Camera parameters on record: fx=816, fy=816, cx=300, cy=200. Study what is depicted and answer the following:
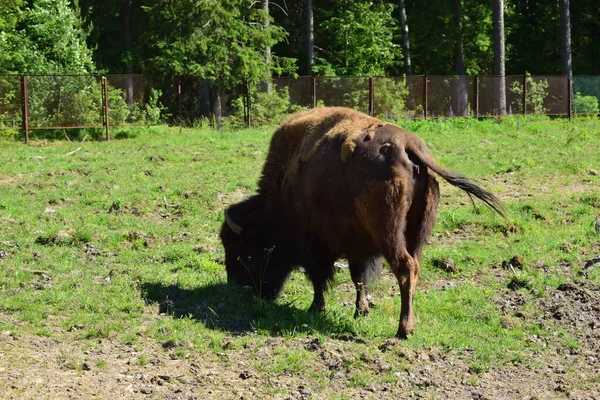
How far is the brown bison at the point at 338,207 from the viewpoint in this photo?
7.21 m

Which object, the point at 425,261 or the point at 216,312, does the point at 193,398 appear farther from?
the point at 425,261

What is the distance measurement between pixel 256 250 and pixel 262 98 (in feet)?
54.6

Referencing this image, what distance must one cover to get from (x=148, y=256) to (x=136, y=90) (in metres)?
14.9

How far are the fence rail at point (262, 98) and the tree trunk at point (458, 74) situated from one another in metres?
0.05

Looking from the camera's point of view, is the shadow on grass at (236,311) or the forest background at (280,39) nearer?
the shadow on grass at (236,311)

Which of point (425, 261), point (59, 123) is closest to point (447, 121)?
point (59, 123)

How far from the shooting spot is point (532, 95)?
30.1 m

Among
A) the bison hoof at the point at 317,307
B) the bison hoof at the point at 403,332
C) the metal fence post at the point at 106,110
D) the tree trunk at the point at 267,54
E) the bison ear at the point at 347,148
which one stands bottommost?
the bison hoof at the point at 403,332

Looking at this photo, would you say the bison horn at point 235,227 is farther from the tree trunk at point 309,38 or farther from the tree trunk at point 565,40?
the tree trunk at point 565,40

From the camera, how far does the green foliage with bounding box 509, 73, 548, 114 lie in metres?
30.0

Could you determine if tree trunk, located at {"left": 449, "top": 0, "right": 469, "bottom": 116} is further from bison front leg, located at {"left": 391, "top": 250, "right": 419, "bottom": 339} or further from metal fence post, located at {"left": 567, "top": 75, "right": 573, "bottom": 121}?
bison front leg, located at {"left": 391, "top": 250, "right": 419, "bottom": 339}

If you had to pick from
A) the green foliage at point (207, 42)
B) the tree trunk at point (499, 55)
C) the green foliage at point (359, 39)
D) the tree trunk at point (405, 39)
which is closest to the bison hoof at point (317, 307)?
the green foliage at point (207, 42)

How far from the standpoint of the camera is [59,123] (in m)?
22.4

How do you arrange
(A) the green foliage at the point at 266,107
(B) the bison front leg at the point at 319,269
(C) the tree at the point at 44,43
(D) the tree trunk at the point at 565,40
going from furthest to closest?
1. (D) the tree trunk at the point at 565,40
2. (C) the tree at the point at 44,43
3. (A) the green foliage at the point at 266,107
4. (B) the bison front leg at the point at 319,269
